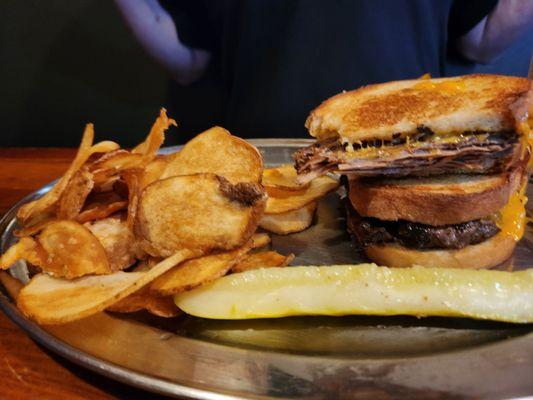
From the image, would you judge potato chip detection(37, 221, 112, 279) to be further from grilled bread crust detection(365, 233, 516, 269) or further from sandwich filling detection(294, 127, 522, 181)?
grilled bread crust detection(365, 233, 516, 269)

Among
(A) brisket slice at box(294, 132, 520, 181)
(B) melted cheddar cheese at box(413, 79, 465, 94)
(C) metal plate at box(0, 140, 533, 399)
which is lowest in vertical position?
(C) metal plate at box(0, 140, 533, 399)

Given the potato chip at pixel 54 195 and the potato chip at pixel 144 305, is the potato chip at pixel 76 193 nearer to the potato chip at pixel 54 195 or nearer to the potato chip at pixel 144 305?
the potato chip at pixel 54 195

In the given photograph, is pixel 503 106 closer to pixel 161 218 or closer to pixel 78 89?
pixel 161 218

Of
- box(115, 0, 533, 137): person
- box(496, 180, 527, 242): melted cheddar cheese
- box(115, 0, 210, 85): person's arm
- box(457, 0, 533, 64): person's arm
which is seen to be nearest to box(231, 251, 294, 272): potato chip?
box(496, 180, 527, 242): melted cheddar cheese

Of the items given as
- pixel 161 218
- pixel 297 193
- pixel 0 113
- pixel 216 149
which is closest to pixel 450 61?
pixel 297 193

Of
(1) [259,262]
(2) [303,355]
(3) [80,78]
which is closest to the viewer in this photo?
(2) [303,355]

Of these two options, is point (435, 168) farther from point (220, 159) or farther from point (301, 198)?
point (220, 159)

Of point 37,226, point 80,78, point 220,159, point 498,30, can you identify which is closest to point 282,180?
point 220,159
